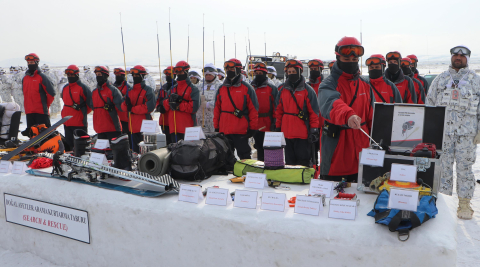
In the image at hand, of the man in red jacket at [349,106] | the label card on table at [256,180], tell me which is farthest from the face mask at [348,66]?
the label card on table at [256,180]

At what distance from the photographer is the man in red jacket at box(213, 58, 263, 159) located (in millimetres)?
5016

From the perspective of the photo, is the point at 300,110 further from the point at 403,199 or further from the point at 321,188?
the point at 403,199

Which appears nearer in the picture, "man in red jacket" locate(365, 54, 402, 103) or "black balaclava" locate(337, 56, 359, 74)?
"black balaclava" locate(337, 56, 359, 74)

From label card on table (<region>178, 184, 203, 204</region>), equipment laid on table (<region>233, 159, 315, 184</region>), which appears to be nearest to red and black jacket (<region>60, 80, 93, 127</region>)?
equipment laid on table (<region>233, 159, 315, 184</region>)

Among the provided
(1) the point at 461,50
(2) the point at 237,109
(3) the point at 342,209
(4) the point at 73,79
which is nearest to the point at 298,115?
(2) the point at 237,109

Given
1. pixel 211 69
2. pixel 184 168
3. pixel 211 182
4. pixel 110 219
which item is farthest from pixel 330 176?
pixel 211 69

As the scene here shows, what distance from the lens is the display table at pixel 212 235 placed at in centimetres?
197

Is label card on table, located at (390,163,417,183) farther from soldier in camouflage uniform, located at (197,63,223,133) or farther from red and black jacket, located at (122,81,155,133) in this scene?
soldier in camouflage uniform, located at (197,63,223,133)

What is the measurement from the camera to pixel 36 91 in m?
6.93

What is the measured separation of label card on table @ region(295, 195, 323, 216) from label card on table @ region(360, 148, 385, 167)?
0.44 metres

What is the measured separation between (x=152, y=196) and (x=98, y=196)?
1.52 feet

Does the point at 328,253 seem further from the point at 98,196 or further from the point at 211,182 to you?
the point at 98,196

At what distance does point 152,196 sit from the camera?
264 cm

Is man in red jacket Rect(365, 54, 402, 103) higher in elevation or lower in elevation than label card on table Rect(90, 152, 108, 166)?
higher
